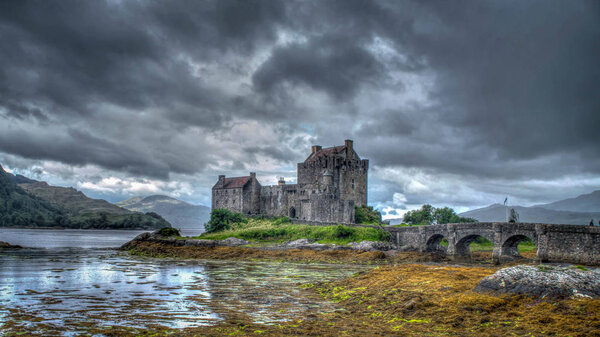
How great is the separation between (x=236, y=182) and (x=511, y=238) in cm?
5458

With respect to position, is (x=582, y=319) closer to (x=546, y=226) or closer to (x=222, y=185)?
(x=546, y=226)

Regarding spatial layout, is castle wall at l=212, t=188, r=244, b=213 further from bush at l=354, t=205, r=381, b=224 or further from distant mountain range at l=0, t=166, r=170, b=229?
distant mountain range at l=0, t=166, r=170, b=229

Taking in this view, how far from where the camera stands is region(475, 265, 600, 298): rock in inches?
456

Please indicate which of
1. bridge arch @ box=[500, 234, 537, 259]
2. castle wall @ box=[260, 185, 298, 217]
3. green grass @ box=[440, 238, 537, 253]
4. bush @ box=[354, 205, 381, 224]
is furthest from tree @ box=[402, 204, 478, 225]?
bridge arch @ box=[500, 234, 537, 259]

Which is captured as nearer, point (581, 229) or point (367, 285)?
point (367, 285)

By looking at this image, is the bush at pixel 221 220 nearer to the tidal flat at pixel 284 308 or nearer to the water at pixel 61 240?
the water at pixel 61 240

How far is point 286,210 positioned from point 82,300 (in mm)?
58100

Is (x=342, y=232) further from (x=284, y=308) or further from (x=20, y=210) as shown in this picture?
(x=20, y=210)

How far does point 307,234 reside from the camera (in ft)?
179

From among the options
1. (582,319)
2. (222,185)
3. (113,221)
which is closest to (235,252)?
(582,319)

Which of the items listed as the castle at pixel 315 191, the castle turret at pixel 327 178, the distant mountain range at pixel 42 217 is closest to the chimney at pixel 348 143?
the castle at pixel 315 191

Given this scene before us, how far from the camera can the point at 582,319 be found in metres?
10.2

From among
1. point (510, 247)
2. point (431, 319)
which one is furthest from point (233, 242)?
point (431, 319)

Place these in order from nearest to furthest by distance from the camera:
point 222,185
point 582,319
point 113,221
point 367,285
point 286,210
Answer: point 582,319 → point 367,285 → point 286,210 → point 222,185 → point 113,221
